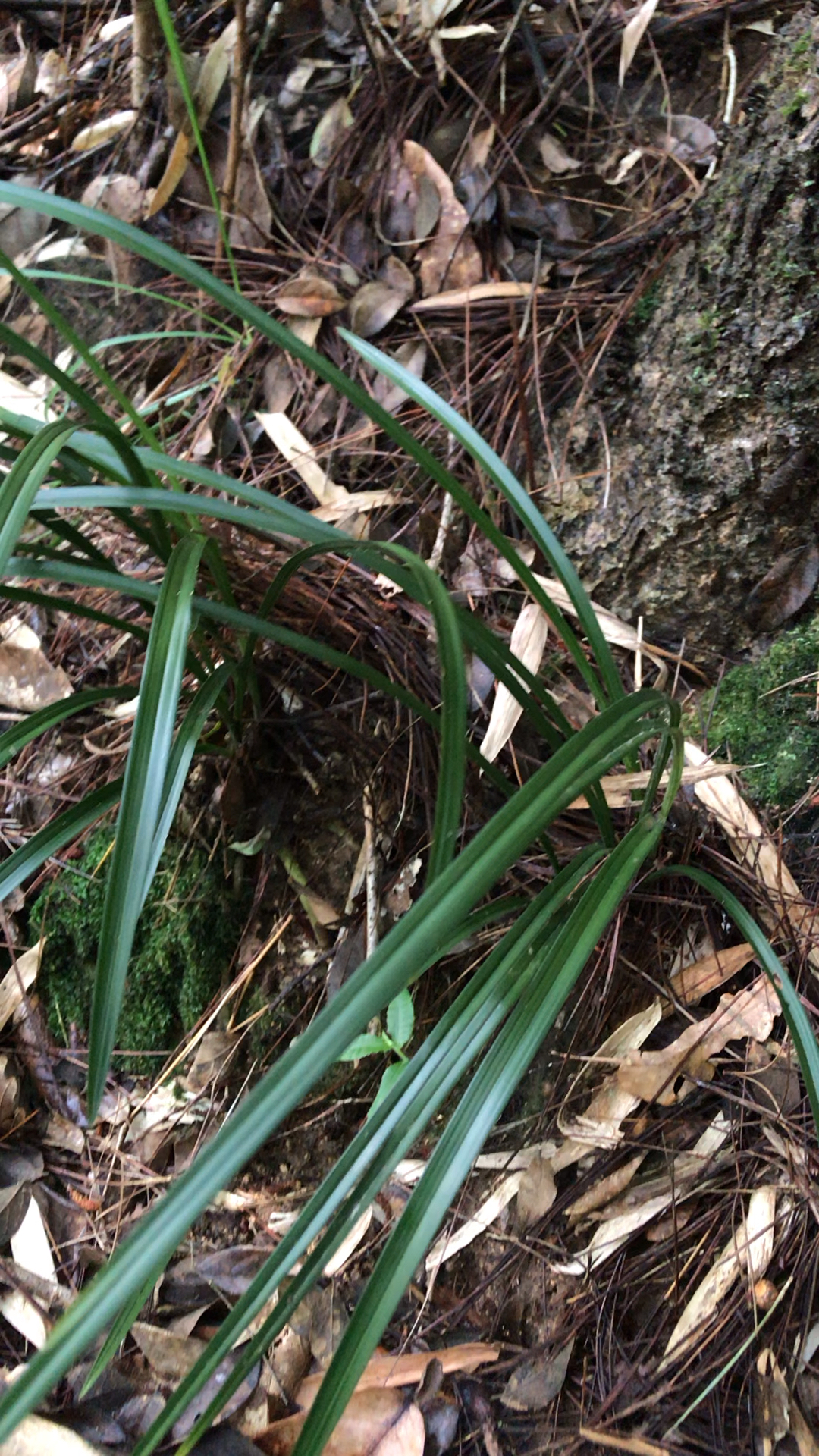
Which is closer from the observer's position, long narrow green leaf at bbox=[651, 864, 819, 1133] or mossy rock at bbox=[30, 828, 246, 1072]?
long narrow green leaf at bbox=[651, 864, 819, 1133]

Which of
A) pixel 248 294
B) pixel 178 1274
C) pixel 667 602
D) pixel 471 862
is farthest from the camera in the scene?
pixel 248 294

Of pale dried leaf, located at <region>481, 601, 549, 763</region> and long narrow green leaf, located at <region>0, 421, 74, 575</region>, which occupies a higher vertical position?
long narrow green leaf, located at <region>0, 421, 74, 575</region>

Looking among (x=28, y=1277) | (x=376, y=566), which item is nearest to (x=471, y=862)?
(x=376, y=566)

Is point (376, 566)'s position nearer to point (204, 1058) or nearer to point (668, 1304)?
point (204, 1058)

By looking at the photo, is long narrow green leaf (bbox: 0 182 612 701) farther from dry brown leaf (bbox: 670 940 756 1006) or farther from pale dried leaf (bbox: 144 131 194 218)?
pale dried leaf (bbox: 144 131 194 218)

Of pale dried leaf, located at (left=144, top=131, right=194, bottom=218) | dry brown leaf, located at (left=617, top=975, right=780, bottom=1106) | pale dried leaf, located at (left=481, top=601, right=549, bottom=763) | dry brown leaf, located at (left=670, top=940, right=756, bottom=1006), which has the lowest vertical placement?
dry brown leaf, located at (left=617, top=975, right=780, bottom=1106)

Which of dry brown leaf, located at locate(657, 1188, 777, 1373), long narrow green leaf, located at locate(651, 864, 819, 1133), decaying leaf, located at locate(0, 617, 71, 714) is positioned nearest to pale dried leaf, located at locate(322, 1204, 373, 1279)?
dry brown leaf, located at locate(657, 1188, 777, 1373)

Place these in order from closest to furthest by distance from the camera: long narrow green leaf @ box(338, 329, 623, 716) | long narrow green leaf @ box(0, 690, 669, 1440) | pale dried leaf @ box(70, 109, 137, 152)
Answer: long narrow green leaf @ box(0, 690, 669, 1440) < long narrow green leaf @ box(338, 329, 623, 716) < pale dried leaf @ box(70, 109, 137, 152)

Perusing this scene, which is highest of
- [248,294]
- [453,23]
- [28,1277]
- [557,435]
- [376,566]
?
[453,23]
